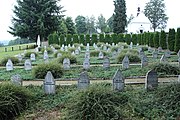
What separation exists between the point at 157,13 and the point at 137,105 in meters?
74.7

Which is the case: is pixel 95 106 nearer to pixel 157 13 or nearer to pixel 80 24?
pixel 80 24

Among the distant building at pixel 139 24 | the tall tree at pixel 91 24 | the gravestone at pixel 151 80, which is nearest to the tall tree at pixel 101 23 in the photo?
the tall tree at pixel 91 24

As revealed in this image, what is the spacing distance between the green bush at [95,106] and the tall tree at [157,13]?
7305 cm

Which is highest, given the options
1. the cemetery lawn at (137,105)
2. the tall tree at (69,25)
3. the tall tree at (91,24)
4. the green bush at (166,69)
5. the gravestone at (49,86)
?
the tall tree at (91,24)

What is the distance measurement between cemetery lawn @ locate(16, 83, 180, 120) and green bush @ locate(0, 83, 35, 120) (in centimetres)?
19

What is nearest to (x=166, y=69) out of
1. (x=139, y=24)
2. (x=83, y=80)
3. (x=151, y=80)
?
(x=151, y=80)

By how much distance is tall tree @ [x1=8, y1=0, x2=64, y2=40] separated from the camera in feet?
141

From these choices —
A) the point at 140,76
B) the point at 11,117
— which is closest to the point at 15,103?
the point at 11,117

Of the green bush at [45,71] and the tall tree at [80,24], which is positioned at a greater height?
the tall tree at [80,24]

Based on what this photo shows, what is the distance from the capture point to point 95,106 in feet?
21.5

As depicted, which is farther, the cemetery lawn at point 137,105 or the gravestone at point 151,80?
the gravestone at point 151,80

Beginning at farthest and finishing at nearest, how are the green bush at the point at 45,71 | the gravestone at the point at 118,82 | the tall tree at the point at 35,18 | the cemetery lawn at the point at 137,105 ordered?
the tall tree at the point at 35,18 < the green bush at the point at 45,71 < the gravestone at the point at 118,82 < the cemetery lawn at the point at 137,105

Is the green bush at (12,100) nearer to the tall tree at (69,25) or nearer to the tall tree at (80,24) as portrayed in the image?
the tall tree at (69,25)

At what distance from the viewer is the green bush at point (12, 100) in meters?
7.10
